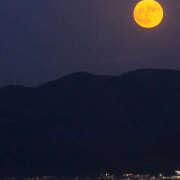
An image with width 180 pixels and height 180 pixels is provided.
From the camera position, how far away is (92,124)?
5212 inches

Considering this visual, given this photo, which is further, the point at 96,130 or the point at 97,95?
the point at 97,95

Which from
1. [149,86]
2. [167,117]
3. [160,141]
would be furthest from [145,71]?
[160,141]

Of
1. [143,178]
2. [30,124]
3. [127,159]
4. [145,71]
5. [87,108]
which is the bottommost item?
[143,178]

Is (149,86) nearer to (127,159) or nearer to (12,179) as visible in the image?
(127,159)

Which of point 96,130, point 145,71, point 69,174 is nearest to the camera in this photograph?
point 69,174

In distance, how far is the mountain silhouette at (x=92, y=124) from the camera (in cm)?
10300

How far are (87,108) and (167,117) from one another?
15256mm

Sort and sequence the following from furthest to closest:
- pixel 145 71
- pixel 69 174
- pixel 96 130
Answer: pixel 145 71
pixel 96 130
pixel 69 174

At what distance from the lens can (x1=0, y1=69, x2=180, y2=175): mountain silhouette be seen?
10300 centimetres

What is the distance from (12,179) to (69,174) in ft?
31.0

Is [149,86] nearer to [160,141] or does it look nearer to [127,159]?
[160,141]

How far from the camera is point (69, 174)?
86.6 metres

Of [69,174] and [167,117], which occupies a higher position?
[167,117]

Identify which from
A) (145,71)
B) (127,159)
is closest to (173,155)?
(127,159)
